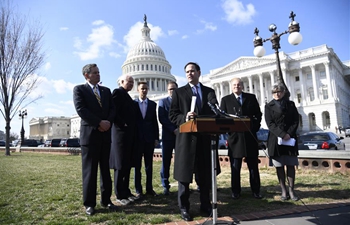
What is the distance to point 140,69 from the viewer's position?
10512cm

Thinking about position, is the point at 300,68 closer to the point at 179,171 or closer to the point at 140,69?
the point at 140,69

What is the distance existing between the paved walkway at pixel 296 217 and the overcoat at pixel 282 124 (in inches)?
48.5

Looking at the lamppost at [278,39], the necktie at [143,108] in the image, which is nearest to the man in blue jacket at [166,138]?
the necktie at [143,108]

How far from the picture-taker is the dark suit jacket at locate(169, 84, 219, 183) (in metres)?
4.03

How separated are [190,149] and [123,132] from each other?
6.04 ft

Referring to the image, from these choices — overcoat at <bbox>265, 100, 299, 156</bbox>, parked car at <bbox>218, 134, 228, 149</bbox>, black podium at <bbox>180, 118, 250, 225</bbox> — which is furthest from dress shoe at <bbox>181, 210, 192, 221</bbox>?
parked car at <bbox>218, 134, 228, 149</bbox>

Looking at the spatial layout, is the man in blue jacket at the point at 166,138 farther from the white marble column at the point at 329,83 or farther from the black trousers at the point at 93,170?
the white marble column at the point at 329,83

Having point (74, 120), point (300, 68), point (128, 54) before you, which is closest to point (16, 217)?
point (300, 68)

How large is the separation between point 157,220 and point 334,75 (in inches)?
2909

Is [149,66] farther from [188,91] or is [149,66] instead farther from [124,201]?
[188,91]

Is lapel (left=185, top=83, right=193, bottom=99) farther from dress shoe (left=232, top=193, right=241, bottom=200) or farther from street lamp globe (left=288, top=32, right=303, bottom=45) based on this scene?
street lamp globe (left=288, top=32, right=303, bottom=45)

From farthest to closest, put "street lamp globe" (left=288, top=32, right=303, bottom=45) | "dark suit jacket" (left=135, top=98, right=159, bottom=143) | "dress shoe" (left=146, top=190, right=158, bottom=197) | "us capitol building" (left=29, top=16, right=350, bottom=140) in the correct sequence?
"us capitol building" (left=29, top=16, right=350, bottom=140) < "street lamp globe" (left=288, top=32, right=303, bottom=45) < "dark suit jacket" (left=135, top=98, right=159, bottom=143) < "dress shoe" (left=146, top=190, right=158, bottom=197)

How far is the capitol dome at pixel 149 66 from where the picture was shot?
→ 104 m

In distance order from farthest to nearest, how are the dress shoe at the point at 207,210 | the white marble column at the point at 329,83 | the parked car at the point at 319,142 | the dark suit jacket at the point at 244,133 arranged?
1. the white marble column at the point at 329,83
2. the parked car at the point at 319,142
3. the dark suit jacket at the point at 244,133
4. the dress shoe at the point at 207,210
